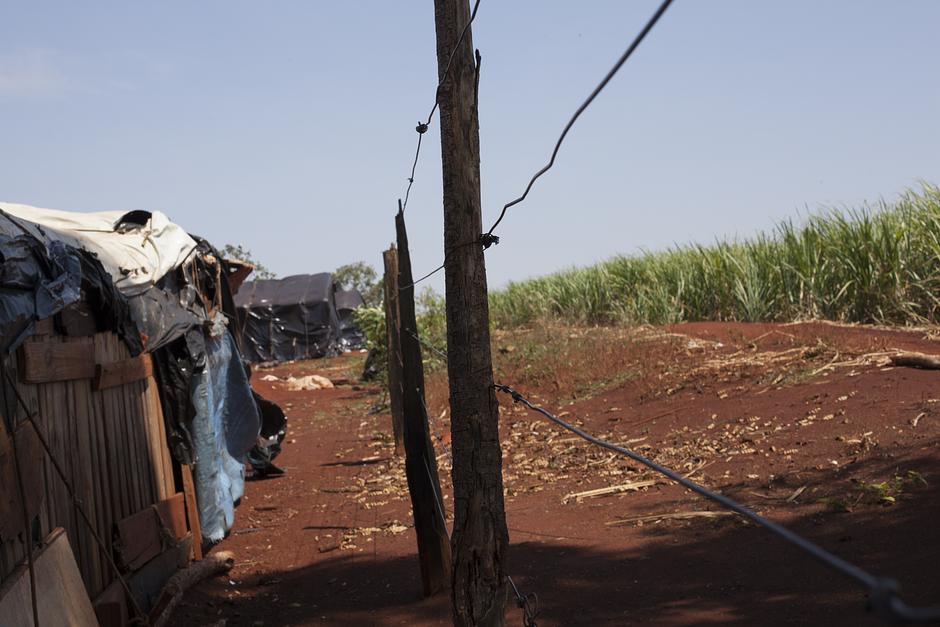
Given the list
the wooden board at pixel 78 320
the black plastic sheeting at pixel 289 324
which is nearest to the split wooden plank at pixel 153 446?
the wooden board at pixel 78 320

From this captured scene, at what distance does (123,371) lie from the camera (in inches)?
256

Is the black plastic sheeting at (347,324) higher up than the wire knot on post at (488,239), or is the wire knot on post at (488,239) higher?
the black plastic sheeting at (347,324)

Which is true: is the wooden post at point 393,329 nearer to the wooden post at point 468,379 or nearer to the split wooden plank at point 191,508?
the split wooden plank at point 191,508

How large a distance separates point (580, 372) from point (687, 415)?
348cm

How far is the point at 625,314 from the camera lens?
19.7 meters

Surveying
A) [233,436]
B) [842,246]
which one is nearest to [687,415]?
[233,436]

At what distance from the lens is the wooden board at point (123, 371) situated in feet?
19.8

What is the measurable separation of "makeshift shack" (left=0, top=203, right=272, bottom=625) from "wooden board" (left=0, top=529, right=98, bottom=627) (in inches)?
0.5

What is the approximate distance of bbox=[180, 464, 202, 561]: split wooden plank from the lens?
303 inches

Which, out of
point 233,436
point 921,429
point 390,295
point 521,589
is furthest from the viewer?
point 390,295

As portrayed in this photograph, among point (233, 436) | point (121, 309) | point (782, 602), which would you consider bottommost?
point (782, 602)

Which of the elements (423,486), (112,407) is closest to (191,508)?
(112,407)

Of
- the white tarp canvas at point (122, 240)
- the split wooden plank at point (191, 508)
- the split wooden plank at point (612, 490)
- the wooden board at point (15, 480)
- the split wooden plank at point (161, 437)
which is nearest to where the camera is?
the wooden board at point (15, 480)

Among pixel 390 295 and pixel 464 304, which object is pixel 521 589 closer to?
pixel 464 304
